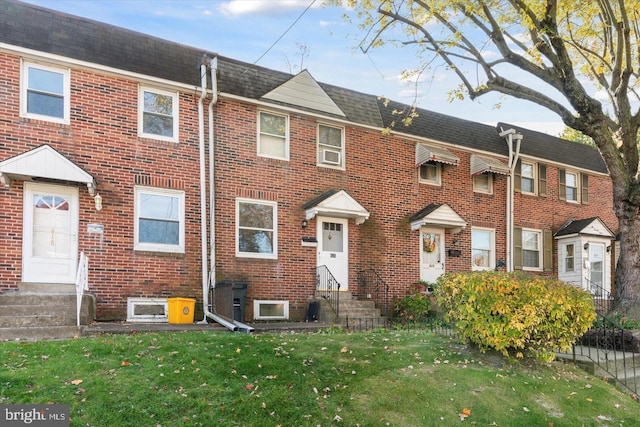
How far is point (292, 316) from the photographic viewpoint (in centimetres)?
1291

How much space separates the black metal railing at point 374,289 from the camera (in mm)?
14320

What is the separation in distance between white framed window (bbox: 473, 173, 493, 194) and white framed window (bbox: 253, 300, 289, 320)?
8255 mm

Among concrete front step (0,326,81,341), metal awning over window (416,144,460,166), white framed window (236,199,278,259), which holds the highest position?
metal awning over window (416,144,460,166)

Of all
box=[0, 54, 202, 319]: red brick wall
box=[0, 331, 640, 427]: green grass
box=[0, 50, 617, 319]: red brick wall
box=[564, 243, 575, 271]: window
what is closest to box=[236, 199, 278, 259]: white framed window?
box=[0, 50, 617, 319]: red brick wall

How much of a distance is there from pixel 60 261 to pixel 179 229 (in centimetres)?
257

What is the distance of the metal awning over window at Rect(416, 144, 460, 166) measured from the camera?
15375 millimetres

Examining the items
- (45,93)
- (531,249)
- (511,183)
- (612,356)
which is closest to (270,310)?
(45,93)

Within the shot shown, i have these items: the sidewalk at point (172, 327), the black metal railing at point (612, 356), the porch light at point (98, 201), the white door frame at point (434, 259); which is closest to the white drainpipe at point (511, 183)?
the white door frame at point (434, 259)

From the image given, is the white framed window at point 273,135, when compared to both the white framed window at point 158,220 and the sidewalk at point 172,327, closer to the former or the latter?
the white framed window at point 158,220

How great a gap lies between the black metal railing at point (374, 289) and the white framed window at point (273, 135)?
4055mm

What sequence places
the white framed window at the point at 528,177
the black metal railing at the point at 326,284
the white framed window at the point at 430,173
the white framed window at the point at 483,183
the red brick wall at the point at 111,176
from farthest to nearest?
the white framed window at the point at 528,177, the white framed window at the point at 483,183, the white framed window at the point at 430,173, the black metal railing at the point at 326,284, the red brick wall at the point at 111,176

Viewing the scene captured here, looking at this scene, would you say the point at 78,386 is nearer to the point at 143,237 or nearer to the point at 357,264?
the point at 143,237

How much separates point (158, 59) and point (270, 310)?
21.9 feet

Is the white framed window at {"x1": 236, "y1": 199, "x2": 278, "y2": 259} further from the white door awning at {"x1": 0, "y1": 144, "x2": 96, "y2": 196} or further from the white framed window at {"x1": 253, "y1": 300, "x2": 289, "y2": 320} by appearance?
the white door awning at {"x1": 0, "y1": 144, "x2": 96, "y2": 196}
